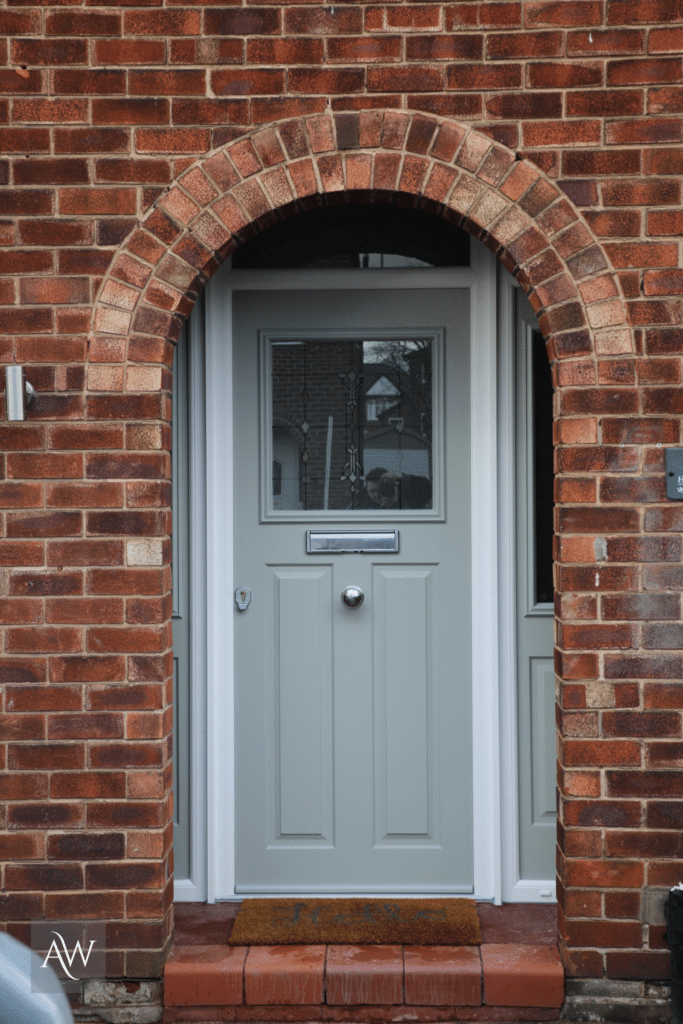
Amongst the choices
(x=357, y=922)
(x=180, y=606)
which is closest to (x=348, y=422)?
(x=180, y=606)

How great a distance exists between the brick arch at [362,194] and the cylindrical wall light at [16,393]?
23 centimetres

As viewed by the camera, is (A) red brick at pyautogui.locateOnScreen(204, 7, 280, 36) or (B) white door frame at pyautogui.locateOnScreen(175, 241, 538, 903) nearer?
(A) red brick at pyautogui.locateOnScreen(204, 7, 280, 36)

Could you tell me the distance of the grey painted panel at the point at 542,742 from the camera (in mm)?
3418

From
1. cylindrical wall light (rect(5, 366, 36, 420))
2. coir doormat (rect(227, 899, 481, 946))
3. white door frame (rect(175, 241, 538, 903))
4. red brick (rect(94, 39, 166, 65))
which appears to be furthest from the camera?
white door frame (rect(175, 241, 538, 903))

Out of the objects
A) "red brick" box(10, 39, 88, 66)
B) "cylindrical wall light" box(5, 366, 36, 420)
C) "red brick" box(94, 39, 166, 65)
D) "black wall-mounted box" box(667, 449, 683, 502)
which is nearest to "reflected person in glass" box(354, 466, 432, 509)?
"black wall-mounted box" box(667, 449, 683, 502)

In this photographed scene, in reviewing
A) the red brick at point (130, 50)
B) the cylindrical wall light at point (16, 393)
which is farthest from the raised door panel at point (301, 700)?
the red brick at point (130, 50)

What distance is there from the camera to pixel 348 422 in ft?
11.3

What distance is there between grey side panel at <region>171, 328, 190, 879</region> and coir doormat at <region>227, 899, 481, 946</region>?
374mm

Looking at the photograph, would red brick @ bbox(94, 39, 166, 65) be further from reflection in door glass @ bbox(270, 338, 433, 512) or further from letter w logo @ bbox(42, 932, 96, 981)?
letter w logo @ bbox(42, 932, 96, 981)

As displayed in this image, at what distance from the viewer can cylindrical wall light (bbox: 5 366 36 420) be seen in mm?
2758

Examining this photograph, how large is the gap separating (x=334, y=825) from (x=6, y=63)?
2.90m

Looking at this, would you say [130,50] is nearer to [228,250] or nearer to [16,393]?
[228,250]

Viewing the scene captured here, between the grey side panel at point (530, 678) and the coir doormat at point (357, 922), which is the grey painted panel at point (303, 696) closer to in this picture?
the coir doormat at point (357, 922)

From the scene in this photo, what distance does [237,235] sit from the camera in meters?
2.91
